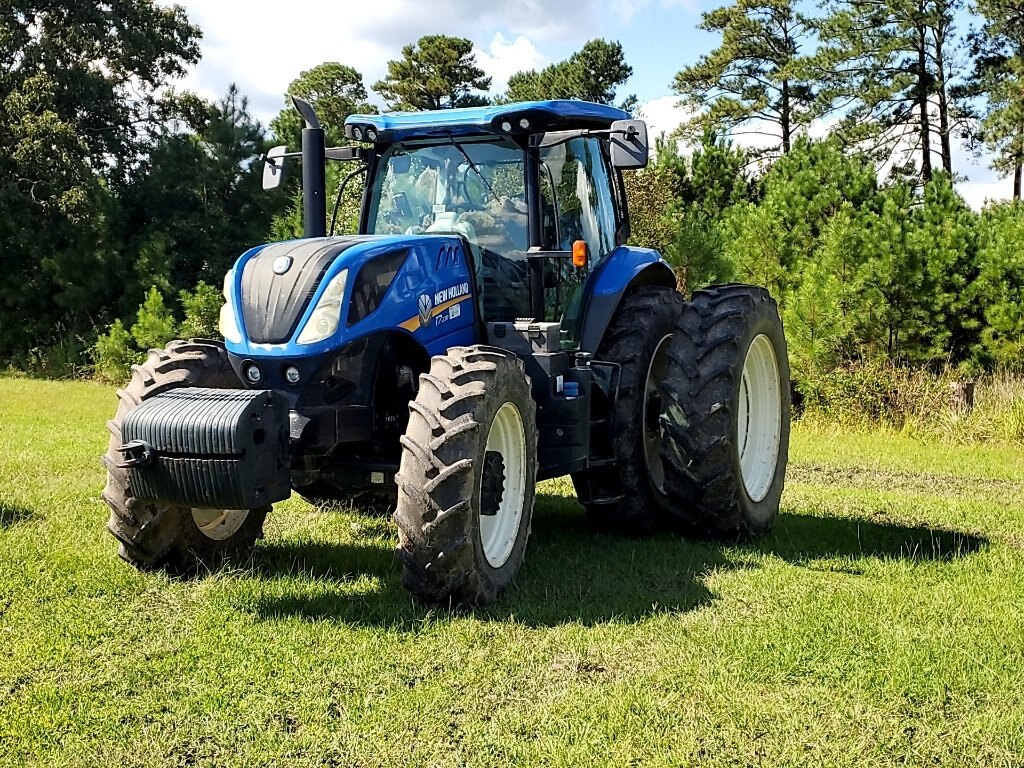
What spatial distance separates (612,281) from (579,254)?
1.86ft

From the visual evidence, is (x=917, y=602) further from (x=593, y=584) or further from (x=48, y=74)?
(x=48, y=74)

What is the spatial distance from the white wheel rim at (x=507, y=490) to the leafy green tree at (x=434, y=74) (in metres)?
26.8

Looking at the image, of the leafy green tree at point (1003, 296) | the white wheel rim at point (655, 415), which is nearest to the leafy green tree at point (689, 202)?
the leafy green tree at point (1003, 296)

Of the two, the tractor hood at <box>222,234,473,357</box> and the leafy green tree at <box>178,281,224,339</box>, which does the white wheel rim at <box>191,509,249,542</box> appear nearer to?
the tractor hood at <box>222,234,473,357</box>

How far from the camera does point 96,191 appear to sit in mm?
20531

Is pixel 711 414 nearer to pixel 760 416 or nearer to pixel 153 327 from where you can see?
pixel 760 416

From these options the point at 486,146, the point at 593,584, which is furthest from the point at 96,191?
the point at 593,584

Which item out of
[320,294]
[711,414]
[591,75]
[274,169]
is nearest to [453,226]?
[274,169]

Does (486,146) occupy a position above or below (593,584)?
above

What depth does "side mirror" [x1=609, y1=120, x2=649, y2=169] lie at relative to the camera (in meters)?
5.21

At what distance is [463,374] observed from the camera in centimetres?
448

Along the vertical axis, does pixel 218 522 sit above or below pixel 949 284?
below

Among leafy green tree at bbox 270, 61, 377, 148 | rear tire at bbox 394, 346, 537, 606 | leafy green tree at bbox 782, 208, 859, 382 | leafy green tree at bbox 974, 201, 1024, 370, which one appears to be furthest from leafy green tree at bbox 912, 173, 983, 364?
leafy green tree at bbox 270, 61, 377, 148

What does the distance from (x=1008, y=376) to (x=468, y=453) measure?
31.0ft
